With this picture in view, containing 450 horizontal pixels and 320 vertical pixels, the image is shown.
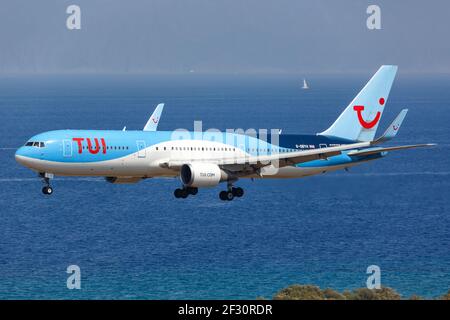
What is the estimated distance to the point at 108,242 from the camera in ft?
564

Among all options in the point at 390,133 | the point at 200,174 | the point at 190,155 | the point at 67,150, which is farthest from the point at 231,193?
the point at 67,150

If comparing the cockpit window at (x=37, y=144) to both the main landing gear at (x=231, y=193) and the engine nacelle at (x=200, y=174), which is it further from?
the main landing gear at (x=231, y=193)

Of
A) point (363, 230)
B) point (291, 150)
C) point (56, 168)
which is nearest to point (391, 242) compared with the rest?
point (363, 230)

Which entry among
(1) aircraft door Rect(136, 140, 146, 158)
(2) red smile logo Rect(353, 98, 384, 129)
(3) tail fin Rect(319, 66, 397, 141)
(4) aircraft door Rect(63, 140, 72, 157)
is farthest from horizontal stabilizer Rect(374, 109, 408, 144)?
(4) aircraft door Rect(63, 140, 72, 157)

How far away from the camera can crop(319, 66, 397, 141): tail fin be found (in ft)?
347

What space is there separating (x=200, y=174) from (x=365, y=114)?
24.5m

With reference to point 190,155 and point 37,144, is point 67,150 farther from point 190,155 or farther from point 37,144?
point 190,155

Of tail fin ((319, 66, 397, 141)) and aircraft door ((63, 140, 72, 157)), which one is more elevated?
tail fin ((319, 66, 397, 141))

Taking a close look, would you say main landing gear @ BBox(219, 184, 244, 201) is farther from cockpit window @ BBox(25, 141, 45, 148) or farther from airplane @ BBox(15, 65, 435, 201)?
cockpit window @ BBox(25, 141, 45, 148)

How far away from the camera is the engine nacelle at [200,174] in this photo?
9094 centimetres

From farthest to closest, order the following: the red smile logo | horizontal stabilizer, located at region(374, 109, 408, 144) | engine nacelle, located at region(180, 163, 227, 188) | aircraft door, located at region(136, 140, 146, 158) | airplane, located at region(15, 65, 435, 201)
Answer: the red smile logo
engine nacelle, located at region(180, 163, 227, 188)
aircraft door, located at region(136, 140, 146, 158)
airplane, located at region(15, 65, 435, 201)
horizontal stabilizer, located at region(374, 109, 408, 144)

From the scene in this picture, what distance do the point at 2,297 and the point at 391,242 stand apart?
69526 millimetres

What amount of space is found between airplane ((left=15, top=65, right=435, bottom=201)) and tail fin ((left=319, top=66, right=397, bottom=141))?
2.42 m

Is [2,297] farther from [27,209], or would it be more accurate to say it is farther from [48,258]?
[27,209]
